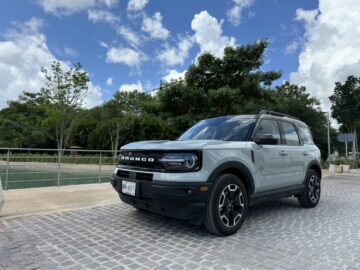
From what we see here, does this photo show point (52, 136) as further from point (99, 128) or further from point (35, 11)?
point (35, 11)

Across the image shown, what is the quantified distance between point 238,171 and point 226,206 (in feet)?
1.69

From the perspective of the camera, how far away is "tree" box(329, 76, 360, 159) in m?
26.8

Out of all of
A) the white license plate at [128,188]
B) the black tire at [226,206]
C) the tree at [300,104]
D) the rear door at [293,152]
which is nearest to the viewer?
the black tire at [226,206]

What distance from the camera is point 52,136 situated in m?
37.0

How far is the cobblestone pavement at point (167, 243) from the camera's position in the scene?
2777mm

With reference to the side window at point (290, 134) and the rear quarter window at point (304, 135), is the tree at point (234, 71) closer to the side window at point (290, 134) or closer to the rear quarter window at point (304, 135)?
the rear quarter window at point (304, 135)

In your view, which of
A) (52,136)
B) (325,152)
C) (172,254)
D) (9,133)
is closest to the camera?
(172,254)

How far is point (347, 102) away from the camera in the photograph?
2725cm

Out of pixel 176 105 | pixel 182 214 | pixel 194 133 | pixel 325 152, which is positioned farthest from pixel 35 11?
pixel 325 152

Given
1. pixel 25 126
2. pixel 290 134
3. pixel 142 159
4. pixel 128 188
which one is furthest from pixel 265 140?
pixel 25 126

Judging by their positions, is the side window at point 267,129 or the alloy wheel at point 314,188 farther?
the alloy wheel at point 314,188

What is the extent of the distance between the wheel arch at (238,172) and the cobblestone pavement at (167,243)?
62cm

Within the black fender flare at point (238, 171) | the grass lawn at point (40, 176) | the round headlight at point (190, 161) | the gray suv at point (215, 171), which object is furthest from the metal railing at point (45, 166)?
the black fender flare at point (238, 171)

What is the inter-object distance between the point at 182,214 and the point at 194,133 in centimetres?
183
